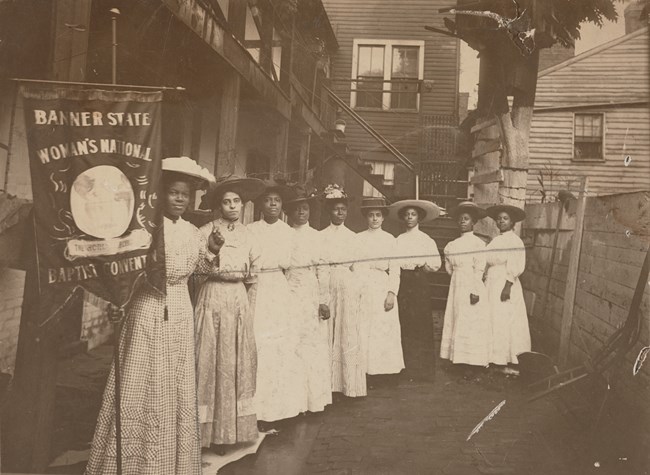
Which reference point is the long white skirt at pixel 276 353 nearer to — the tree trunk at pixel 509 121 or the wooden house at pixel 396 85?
the wooden house at pixel 396 85

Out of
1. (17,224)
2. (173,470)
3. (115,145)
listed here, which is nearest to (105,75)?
(115,145)

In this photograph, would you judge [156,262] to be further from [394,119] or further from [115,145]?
[394,119]

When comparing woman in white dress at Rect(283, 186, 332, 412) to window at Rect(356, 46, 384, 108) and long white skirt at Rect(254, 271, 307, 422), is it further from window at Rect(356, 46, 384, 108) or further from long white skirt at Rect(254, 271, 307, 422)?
window at Rect(356, 46, 384, 108)

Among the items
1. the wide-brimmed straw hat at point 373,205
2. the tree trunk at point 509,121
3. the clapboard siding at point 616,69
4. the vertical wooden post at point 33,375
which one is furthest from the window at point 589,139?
the vertical wooden post at point 33,375

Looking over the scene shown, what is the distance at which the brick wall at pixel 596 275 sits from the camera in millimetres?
3172

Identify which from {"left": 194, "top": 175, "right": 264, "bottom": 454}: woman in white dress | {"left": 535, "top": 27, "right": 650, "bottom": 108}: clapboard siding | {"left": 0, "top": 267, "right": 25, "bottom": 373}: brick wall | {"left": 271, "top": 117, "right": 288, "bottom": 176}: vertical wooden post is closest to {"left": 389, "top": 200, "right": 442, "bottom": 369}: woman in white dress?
{"left": 271, "top": 117, "right": 288, "bottom": 176}: vertical wooden post

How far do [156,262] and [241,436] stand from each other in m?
1.29

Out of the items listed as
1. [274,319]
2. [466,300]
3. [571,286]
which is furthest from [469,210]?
[274,319]

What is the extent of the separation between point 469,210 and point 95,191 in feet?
→ 8.74

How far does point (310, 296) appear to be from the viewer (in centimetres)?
367

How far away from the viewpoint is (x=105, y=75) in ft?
10.9

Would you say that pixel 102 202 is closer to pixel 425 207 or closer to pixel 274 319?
pixel 274 319

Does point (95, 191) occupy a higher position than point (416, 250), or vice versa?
point (95, 191)

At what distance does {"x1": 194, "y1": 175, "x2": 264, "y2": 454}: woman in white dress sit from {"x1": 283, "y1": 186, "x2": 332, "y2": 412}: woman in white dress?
0.53 meters
